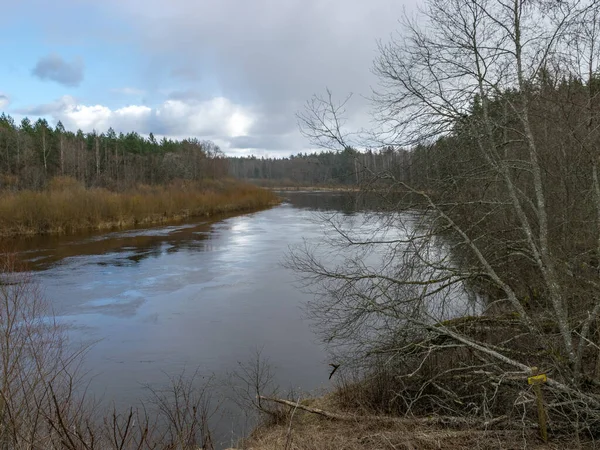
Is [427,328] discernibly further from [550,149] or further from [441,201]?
[550,149]

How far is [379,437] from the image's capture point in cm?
492

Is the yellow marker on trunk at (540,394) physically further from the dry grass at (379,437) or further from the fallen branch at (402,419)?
the fallen branch at (402,419)

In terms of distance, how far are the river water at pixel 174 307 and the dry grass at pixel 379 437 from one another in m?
1.59

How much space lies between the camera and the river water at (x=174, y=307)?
807 cm

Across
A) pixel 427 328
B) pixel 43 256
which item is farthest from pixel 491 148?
pixel 43 256

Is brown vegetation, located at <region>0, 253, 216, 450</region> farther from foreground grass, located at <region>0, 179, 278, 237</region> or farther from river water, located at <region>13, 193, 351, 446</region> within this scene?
foreground grass, located at <region>0, 179, 278, 237</region>

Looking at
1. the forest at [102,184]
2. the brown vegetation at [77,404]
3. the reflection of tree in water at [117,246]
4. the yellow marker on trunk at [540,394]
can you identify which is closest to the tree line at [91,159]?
the forest at [102,184]

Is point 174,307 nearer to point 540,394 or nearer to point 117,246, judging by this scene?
point 540,394

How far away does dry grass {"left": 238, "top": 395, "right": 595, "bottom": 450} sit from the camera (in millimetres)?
4516

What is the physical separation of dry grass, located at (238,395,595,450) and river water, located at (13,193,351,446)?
5.23ft

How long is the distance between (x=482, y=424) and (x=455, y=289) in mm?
2846

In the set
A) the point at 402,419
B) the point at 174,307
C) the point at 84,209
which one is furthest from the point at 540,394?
the point at 84,209

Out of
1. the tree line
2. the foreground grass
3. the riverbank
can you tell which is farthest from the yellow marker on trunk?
the tree line

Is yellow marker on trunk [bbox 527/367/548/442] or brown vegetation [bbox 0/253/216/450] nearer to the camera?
yellow marker on trunk [bbox 527/367/548/442]
